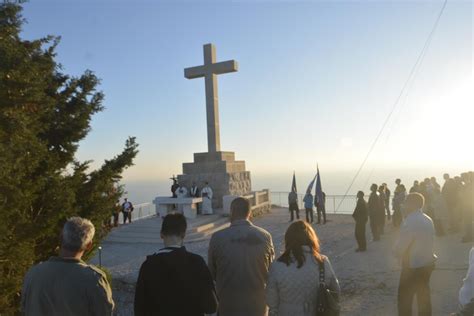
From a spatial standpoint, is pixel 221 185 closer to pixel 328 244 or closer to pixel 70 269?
pixel 328 244

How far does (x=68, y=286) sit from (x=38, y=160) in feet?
9.04

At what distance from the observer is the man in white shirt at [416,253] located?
4.31 m

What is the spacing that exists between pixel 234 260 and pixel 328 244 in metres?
7.81

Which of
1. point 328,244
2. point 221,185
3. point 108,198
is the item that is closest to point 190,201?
point 221,185

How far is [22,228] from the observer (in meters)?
4.36

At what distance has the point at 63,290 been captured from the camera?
235cm

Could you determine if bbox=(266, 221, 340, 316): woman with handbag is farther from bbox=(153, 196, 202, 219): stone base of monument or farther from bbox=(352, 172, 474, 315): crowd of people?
bbox=(153, 196, 202, 219): stone base of monument

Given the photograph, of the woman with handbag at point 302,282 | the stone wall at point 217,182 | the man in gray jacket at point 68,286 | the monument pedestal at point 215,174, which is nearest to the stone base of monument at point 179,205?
the stone wall at point 217,182

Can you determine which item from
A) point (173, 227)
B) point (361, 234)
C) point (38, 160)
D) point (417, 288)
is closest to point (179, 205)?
point (361, 234)

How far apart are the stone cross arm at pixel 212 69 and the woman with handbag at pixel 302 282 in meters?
14.7

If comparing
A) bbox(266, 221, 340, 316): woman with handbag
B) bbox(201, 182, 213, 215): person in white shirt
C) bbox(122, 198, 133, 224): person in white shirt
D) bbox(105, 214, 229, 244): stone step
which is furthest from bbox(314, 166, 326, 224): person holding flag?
bbox(266, 221, 340, 316): woman with handbag

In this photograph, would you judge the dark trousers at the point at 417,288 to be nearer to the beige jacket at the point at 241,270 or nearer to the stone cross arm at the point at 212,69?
the beige jacket at the point at 241,270

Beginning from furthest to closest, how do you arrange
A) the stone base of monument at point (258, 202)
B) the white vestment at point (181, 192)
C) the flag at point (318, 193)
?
the white vestment at point (181, 192)
the stone base of monument at point (258, 202)
the flag at point (318, 193)

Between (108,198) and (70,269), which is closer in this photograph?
(70,269)
